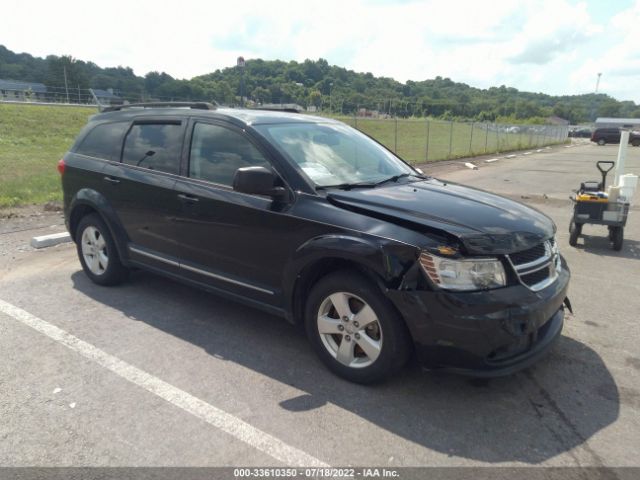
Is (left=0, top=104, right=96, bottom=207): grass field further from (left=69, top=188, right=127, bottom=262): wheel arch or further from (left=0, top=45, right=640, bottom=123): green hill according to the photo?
(left=69, top=188, right=127, bottom=262): wheel arch

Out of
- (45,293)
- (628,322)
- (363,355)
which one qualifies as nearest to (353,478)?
(363,355)

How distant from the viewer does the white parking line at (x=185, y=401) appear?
109 inches

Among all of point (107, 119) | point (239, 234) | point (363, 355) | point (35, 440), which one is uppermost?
point (107, 119)

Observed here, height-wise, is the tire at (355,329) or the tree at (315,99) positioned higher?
the tree at (315,99)

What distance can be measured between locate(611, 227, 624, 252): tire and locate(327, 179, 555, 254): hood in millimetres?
3790

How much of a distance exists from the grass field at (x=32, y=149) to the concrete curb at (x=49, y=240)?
8.86 feet

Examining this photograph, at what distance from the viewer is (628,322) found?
452 centimetres

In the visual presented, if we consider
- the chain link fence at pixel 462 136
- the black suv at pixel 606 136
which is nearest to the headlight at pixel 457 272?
the chain link fence at pixel 462 136

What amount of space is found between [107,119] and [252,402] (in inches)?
142

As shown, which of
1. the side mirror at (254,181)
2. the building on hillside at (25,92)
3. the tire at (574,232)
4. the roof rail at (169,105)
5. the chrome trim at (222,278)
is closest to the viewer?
the side mirror at (254,181)

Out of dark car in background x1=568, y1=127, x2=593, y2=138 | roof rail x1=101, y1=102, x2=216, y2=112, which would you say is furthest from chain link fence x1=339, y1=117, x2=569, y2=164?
dark car in background x1=568, y1=127, x2=593, y2=138

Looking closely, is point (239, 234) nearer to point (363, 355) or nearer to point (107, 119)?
point (363, 355)

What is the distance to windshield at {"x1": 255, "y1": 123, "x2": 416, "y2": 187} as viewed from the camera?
392 centimetres

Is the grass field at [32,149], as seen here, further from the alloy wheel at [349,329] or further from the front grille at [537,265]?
the front grille at [537,265]
